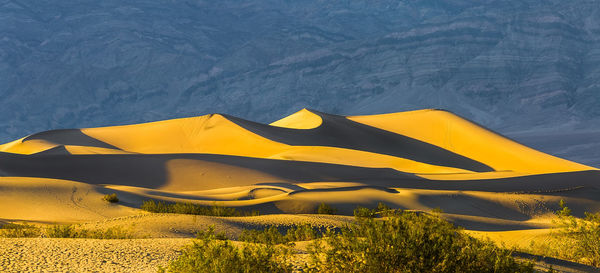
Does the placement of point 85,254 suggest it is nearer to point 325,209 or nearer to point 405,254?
point 405,254

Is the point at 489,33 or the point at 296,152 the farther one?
the point at 489,33

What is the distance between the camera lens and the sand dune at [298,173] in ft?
67.2

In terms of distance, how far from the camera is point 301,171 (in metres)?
33.2

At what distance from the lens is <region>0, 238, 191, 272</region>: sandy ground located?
353 inches

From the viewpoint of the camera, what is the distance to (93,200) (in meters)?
19.9

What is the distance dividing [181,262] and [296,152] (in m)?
34.4

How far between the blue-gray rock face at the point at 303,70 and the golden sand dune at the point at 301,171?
86.0m

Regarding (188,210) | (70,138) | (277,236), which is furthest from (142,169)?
(277,236)

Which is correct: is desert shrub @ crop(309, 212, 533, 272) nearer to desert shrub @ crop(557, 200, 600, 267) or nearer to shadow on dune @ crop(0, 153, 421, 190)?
desert shrub @ crop(557, 200, 600, 267)

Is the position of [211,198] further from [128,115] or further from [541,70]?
[128,115]

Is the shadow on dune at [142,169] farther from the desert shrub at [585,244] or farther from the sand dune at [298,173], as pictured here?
the desert shrub at [585,244]

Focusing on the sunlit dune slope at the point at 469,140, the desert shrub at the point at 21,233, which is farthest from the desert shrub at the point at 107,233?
the sunlit dune slope at the point at 469,140

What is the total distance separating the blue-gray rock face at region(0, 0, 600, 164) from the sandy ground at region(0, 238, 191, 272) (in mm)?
127332

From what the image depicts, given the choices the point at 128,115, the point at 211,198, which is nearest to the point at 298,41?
the point at 128,115
